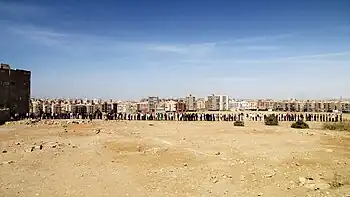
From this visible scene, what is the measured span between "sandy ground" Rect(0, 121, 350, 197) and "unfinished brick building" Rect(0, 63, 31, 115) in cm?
3077

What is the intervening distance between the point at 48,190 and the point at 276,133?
861 inches

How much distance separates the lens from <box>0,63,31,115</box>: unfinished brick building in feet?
176

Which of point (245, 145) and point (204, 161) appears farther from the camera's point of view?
point (245, 145)

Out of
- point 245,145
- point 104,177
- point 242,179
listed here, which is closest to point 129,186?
point 104,177

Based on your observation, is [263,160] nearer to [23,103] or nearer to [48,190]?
[48,190]

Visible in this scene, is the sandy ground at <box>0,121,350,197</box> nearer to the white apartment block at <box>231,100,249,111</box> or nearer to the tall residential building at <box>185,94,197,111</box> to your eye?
the tall residential building at <box>185,94,197,111</box>

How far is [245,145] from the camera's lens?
24.0 meters

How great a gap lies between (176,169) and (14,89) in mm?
45544

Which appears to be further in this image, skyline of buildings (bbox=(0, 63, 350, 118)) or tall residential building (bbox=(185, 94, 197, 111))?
tall residential building (bbox=(185, 94, 197, 111))

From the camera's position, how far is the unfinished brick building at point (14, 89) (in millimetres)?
53594

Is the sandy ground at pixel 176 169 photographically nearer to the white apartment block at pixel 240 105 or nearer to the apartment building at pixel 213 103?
the apartment building at pixel 213 103

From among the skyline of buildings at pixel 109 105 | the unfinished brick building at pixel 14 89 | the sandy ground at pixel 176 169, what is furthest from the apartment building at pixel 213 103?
the sandy ground at pixel 176 169

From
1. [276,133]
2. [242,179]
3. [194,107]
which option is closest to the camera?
[242,179]

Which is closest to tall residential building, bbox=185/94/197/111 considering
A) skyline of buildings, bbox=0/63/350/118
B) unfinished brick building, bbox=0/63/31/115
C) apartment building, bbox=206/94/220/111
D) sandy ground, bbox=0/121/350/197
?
skyline of buildings, bbox=0/63/350/118
